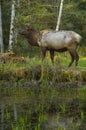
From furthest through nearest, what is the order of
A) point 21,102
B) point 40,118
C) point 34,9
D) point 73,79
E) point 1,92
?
1. point 34,9
2. point 73,79
3. point 1,92
4. point 21,102
5. point 40,118

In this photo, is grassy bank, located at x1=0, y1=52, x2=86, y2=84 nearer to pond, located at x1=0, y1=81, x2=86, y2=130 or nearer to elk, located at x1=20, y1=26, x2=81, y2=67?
pond, located at x1=0, y1=81, x2=86, y2=130

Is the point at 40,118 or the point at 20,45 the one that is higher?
the point at 40,118

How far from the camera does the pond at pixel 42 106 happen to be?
9734 mm

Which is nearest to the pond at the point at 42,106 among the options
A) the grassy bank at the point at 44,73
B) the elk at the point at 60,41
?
the grassy bank at the point at 44,73

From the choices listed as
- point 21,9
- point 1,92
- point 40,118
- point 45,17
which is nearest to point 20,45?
point 21,9

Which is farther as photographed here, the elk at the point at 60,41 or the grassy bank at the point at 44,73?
the elk at the point at 60,41

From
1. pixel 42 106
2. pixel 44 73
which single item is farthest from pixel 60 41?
pixel 42 106

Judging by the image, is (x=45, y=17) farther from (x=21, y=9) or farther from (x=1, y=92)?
(x=1, y=92)

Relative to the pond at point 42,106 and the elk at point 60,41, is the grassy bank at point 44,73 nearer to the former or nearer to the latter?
the pond at point 42,106

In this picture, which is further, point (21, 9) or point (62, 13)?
point (62, 13)

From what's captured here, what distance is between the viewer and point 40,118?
34.0ft

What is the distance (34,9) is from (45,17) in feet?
4.58

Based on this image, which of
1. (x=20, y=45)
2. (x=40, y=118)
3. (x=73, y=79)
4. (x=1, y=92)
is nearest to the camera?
(x=40, y=118)

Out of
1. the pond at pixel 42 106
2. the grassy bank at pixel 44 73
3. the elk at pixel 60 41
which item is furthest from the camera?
the elk at pixel 60 41
